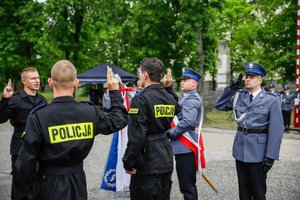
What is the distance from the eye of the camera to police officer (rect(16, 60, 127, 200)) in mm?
3387

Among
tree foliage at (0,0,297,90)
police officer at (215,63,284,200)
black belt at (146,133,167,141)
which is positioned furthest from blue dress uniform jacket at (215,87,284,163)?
tree foliage at (0,0,297,90)

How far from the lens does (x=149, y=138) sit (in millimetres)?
4695

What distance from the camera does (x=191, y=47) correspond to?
2316cm

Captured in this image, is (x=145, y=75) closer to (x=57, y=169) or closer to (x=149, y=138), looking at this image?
(x=149, y=138)

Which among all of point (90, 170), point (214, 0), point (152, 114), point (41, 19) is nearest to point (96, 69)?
point (41, 19)

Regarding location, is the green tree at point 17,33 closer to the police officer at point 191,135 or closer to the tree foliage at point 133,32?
the tree foliage at point 133,32

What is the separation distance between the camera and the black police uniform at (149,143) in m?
4.55

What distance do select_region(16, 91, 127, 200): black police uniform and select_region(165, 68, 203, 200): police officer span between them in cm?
235

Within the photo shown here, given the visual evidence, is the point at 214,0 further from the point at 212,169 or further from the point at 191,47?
the point at 212,169

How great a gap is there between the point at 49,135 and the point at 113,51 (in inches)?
1195

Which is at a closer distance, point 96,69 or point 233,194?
point 233,194

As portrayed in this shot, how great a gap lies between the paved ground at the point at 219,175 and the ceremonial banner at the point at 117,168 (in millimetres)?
306

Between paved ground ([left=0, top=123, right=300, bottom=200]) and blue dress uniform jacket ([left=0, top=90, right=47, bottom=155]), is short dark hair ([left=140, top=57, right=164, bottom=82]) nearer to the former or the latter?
blue dress uniform jacket ([left=0, top=90, right=47, bottom=155])

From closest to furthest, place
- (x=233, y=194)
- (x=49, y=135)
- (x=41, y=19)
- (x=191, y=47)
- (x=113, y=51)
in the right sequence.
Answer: (x=49, y=135)
(x=233, y=194)
(x=191, y=47)
(x=41, y=19)
(x=113, y=51)
